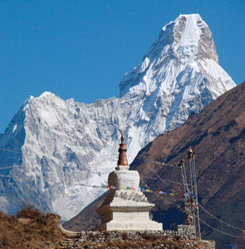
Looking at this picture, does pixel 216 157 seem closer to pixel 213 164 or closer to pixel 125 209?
pixel 213 164

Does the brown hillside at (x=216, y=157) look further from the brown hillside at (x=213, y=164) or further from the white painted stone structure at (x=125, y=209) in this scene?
the white painted stone structure at (x=125, y=209)

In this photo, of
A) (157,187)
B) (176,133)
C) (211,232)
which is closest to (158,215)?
(157,187)

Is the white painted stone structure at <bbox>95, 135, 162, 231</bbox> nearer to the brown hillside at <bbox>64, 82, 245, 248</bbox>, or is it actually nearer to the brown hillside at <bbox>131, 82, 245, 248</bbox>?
the brown hillside at <bbox>64, 82, 245, 248</bbox>

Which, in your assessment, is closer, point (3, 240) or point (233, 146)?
point (3, 240)

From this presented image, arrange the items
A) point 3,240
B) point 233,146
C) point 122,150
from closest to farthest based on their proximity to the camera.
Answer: point 3,240 < point 122,150 < point 233,146

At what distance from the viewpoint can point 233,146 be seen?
12825cm

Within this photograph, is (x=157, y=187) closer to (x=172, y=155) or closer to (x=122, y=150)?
(x=172, y=155)

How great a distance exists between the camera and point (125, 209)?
30562 millimetres

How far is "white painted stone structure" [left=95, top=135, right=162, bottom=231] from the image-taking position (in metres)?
30.0

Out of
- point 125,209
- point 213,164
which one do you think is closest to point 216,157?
point 213,164

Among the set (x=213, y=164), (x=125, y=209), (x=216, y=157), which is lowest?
(x=125, y=209)

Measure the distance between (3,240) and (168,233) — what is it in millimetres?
8987

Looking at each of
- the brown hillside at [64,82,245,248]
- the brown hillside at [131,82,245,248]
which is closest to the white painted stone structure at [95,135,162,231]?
the brown hillside at [64,82,245,248]

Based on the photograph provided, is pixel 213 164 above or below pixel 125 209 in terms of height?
above
